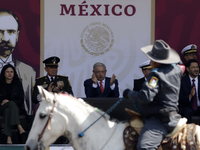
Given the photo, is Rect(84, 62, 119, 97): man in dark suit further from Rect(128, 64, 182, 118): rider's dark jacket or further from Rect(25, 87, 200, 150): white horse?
Rect(128, 64, 182, 118): rider's dark jacket

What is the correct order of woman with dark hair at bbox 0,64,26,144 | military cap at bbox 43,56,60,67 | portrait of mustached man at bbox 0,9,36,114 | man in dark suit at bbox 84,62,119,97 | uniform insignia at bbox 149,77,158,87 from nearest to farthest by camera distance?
1. uniform insignia at bbox 149,77,158,87
2. woman with dark hair at bbox 0,64,26,144
3. man in dark suit at bbox 84,62,119,97
4. military cap at bbox 43,56,60,67
5. portrait of mustached man at bbox 0,9,36,114

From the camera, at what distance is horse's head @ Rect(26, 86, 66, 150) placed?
3.96 meters

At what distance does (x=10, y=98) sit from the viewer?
7.49 metres

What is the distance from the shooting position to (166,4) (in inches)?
329

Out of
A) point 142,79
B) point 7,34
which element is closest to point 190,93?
point 142,79

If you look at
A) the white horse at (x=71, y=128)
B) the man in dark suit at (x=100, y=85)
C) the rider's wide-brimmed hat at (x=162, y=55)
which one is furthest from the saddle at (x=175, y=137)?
the man in dark suit at (x=100, y=85)

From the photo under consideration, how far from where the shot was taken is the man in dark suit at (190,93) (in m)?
6.94

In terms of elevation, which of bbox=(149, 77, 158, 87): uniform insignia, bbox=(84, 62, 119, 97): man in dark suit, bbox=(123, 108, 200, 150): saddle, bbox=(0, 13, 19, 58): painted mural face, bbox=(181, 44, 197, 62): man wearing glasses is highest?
bbox=(0, 13, 19, 58): painted mural face

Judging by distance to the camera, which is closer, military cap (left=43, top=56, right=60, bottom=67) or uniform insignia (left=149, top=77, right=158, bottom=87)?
uniform insignia (left=149, top=77, right=158, bottom=87)

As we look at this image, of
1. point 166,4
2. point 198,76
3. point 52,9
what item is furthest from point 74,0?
point 198,76

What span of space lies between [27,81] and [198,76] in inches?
153

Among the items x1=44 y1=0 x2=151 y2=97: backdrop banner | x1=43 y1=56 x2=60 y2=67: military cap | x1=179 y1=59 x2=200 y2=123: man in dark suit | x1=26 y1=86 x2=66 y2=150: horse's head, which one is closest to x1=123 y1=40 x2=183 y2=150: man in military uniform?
x1=26 y1=86 x2=66 y2=150: horse's head

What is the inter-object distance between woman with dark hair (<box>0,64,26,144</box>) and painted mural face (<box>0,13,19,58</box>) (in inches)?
29.5

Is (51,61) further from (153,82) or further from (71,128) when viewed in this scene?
(153,82)
